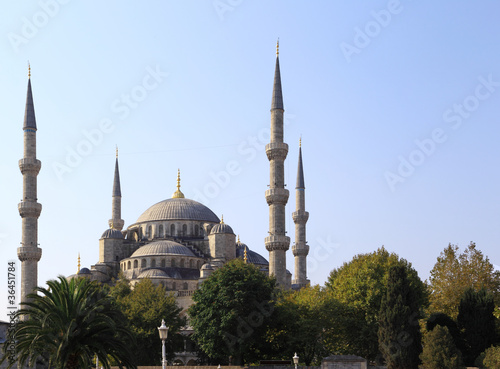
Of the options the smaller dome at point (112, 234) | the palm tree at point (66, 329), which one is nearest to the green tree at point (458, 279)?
the palm tree at point (66, 329)

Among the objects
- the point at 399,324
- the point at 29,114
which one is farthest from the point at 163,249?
the point at 399,324

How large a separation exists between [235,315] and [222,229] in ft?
119

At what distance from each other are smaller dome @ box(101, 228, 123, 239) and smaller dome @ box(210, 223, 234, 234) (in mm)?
10804

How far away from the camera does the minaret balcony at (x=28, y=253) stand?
59.7 m

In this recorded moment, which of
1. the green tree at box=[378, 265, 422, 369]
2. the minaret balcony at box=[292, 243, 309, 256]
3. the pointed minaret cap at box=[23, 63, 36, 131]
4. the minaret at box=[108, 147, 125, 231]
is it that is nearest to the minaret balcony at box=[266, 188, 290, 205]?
the minaret balcony at box=[292, 243, 309, 256]

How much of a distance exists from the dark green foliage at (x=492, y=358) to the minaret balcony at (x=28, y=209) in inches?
1580

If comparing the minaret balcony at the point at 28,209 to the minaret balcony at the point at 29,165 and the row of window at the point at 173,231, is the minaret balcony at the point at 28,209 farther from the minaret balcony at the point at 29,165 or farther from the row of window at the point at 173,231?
the row of window at the point at 173,231

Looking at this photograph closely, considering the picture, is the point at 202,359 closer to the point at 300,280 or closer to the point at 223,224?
the point at 300,280

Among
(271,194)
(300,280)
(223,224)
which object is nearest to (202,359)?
(271,194)

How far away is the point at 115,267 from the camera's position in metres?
80.0

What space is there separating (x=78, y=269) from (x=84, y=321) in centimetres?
5333

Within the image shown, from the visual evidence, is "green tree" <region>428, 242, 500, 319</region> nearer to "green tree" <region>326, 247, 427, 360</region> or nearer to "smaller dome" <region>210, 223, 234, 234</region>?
"green tree" <region>326, 247, 427, 360</region>

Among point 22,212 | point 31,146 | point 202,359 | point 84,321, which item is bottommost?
point 202,359

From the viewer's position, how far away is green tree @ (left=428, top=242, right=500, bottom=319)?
42.9 metres
